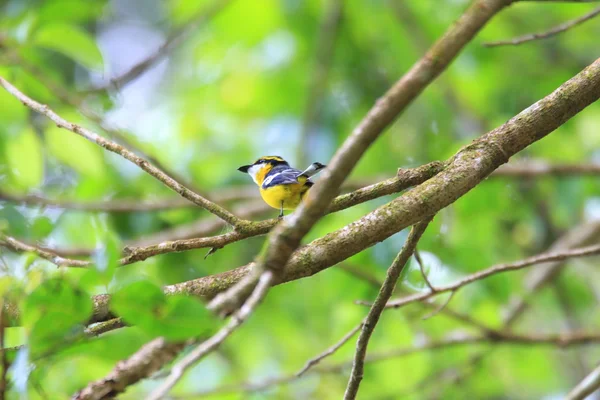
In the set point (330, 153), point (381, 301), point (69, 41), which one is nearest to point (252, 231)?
point (381, 301)

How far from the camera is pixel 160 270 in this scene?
3.50 meters

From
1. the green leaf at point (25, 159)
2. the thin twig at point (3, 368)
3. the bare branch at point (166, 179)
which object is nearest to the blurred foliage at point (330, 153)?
the green leaf at point (25, 159)

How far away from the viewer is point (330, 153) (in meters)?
4.27

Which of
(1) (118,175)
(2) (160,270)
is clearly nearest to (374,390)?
(2) (160,270)

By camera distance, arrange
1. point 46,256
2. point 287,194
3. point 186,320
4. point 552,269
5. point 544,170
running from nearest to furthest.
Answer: point 186,320, point 46,256, point 287,194, point 544,170, point 552,269

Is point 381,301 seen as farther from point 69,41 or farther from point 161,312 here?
point 69,41

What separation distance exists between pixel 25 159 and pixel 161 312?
7.72 feet

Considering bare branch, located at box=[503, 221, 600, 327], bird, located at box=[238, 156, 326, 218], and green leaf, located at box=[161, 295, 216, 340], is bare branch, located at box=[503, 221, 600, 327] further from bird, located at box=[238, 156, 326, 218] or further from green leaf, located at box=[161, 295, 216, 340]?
green leaf, located at box=[161, 295, 216, 340]

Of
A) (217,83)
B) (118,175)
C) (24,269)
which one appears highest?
(217,83)

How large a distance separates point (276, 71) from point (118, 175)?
56.8 inches

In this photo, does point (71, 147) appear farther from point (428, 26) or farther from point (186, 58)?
point (186, 58)

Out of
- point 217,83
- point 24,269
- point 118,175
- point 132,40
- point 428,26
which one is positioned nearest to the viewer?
point 24,269

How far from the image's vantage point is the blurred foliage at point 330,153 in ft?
10.2

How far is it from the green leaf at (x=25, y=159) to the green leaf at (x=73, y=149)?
0.25ft
